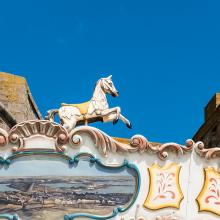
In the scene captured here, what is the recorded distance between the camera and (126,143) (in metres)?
9.89

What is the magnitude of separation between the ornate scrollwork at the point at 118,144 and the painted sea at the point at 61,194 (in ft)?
1.31

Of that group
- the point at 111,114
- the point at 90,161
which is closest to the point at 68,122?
the point at 111,114

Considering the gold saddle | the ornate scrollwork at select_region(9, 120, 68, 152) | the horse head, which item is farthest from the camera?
the horse head

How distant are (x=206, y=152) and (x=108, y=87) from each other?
7.21 ft

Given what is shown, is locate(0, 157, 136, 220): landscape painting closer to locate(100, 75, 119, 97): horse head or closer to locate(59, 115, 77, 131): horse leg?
locate(59, 115, 77, 131): horse leg

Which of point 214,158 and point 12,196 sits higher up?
point 214,158

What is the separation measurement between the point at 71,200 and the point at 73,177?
0.32 meters

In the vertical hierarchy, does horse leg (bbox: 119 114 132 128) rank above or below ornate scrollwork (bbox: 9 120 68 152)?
above

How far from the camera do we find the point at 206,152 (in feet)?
31.7

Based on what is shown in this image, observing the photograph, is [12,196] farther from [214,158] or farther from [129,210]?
[214,158]

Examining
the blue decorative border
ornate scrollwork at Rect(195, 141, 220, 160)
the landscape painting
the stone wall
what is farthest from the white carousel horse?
the stone wall

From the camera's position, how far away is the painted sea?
30.6ft

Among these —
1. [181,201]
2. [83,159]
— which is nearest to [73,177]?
[83,159]

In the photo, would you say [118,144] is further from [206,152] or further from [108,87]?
[108,87]
